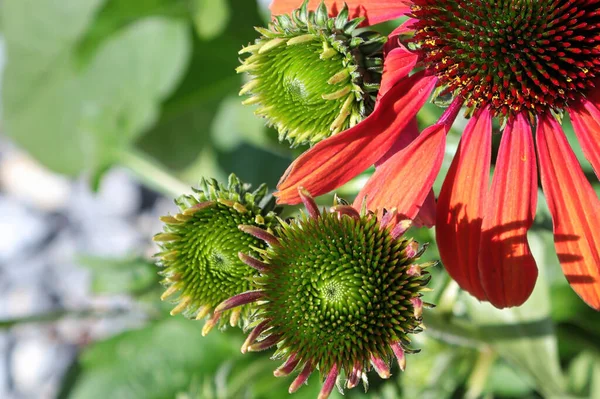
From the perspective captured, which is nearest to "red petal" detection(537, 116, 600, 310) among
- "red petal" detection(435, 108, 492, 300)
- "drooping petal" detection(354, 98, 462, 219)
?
"red petal" detection(435, 108, 492, 300)

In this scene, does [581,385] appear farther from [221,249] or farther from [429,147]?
[221,249]

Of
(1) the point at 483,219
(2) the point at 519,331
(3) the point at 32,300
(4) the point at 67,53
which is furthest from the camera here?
(3) the point at 32,300

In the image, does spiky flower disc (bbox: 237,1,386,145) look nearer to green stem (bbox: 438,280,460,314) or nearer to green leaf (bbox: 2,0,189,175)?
green stem (bbox: 438,280,460,314)

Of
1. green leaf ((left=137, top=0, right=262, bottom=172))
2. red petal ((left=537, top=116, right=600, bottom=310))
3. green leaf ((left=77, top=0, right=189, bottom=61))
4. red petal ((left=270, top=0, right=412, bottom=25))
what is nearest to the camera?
red petal ((left=537, top=116, right=600, bottom=310))

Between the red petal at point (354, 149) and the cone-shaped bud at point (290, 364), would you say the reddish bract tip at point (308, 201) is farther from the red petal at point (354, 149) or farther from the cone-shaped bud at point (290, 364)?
the cone-shaped bud at point (290, 364)

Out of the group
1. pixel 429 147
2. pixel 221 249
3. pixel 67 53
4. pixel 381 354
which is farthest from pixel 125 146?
pixel 381 354

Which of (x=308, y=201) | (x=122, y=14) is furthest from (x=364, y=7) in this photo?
(x=122, y=14)

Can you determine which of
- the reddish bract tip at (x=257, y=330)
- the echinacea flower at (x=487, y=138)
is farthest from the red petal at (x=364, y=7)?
the reddish bract tip at (x=257, y=330)
